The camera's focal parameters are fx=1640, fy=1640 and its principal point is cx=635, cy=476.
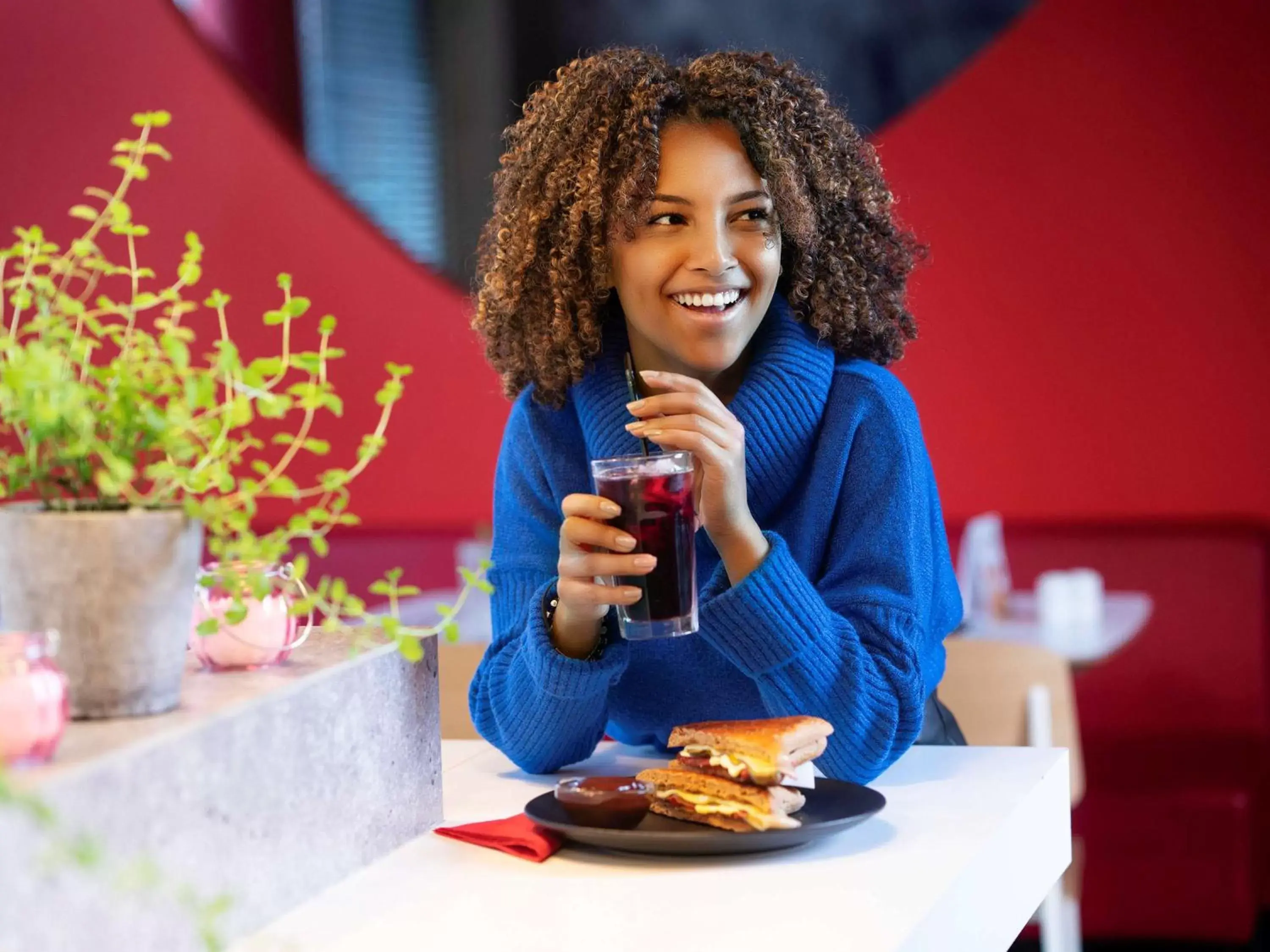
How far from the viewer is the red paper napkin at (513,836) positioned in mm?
1284

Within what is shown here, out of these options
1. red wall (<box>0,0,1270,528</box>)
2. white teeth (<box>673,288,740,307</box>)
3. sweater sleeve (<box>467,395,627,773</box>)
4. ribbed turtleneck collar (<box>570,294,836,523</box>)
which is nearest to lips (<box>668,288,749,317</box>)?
white teeth (<box>673,288,740,307</box>)

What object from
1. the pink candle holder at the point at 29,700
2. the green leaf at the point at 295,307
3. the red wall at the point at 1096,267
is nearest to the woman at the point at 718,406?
the green leaf at the point at 295,307

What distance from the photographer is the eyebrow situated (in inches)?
66.5

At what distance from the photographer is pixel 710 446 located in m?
1.47

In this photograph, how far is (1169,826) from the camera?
3.79 metres

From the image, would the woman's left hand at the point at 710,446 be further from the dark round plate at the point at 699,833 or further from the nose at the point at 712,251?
the dark round plate at the point at 699,833

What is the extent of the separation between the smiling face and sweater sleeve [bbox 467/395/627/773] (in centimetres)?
24

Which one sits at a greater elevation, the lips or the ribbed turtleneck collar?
the lips

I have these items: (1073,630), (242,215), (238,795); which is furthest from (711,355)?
(242,215)

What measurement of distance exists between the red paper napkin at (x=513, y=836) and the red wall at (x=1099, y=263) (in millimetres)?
2777

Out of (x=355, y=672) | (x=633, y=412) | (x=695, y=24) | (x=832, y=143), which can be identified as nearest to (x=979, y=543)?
(x=695, y=24)

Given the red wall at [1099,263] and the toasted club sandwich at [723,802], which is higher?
the red wall at [1099,263]

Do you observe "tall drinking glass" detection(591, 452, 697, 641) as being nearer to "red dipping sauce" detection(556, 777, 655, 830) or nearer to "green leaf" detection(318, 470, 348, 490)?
"red dipping sauce" detection(556, 777, 655, 830)

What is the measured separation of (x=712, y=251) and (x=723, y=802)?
611 mm
